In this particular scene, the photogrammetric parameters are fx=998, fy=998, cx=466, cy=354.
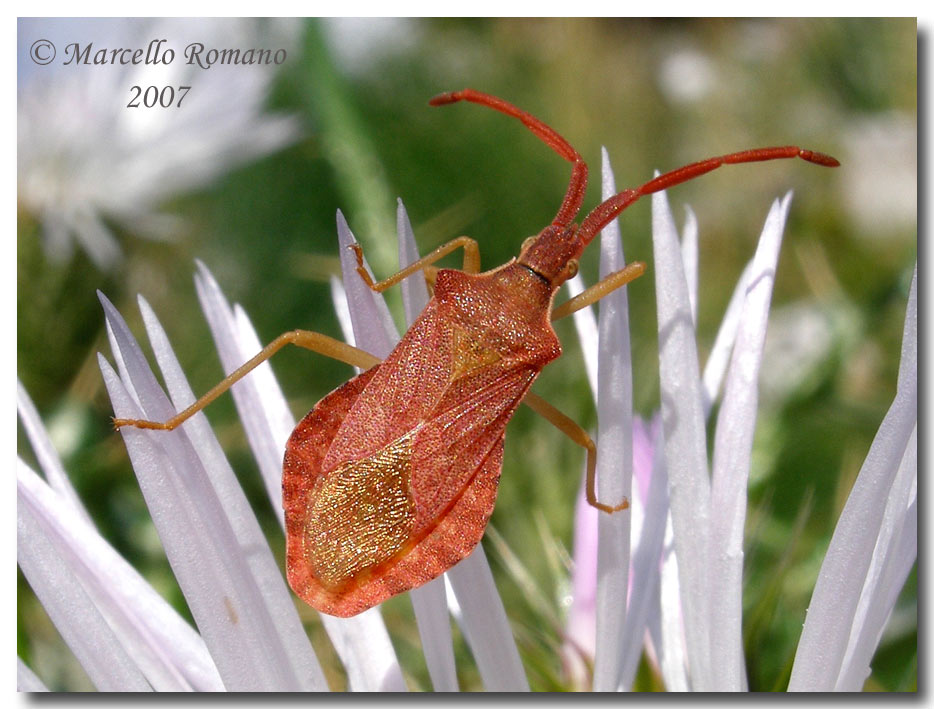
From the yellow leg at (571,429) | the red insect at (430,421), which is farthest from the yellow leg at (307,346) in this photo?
the yellow leg at (571,429)

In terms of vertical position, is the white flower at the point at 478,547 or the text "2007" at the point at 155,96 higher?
the text "2007" at the point at 155,96

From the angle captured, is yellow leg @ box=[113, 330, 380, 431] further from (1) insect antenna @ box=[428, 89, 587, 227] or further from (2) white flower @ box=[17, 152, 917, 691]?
(1) insect antenna @ box=[428, 89, 587, 227]

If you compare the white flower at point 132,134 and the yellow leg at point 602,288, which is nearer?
the yellow leg at point 602,288

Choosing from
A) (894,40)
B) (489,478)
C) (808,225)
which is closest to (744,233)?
(808,225)

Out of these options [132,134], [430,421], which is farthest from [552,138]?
[132,134]

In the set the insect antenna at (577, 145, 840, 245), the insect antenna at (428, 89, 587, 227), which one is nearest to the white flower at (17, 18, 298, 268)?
the insect antenna at (428, 89, 587, 227)

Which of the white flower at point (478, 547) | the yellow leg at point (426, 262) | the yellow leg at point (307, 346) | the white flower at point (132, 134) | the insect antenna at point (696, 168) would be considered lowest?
the white flower at point (478, 547)

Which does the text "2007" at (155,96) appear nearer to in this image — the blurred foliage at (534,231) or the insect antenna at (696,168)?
the blurred foliage at (534,231)

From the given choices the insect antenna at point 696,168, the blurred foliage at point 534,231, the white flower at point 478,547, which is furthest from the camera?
the blurred foliage at point 534,231
